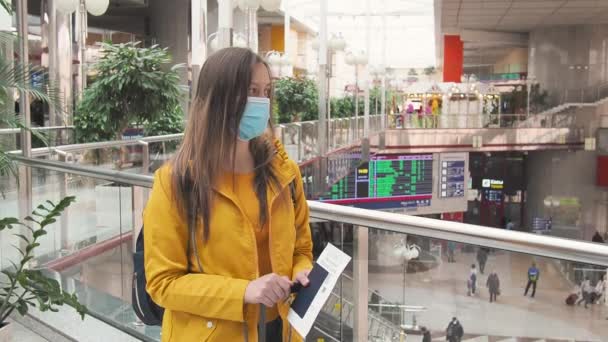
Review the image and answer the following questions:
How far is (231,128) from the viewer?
147 centimetres

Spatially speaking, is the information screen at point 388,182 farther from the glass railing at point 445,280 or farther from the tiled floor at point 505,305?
the tiled floor at point 505,305

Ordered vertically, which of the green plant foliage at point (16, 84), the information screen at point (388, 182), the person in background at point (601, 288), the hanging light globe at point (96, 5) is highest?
the hanging light globe at point (96, 5)

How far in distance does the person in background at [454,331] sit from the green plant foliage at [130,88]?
23.4 feet

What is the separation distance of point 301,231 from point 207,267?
0.95 ft

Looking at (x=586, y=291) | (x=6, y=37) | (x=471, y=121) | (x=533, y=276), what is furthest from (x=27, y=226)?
(x=471, y=121)

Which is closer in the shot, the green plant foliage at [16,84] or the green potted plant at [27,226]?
the green potted plant at [27,226]

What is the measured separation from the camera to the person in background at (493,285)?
1876mm

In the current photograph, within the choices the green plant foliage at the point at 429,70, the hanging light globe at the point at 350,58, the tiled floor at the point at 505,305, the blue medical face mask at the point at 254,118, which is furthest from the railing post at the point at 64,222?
the green plant foliage at the point at 429,70

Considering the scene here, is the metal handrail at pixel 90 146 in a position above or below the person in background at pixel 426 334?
above

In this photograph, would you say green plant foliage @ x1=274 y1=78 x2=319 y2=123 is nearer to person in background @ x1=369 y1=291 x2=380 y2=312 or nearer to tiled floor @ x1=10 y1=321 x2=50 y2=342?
tiled floor @ x1=10 y1=321 x2=50 y2=342

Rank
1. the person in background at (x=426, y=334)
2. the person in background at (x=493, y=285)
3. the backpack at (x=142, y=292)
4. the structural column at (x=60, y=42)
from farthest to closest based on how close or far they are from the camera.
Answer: the structural column at (x=60, y=42) < the person in background at (x=426, y=334) < the person in background at (x=493, y=285) < the backpack at (x=142, y=292)

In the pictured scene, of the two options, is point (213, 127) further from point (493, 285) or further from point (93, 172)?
point (93, 172)

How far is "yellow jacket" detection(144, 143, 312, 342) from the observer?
141 cm

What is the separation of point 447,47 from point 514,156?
654 cm
